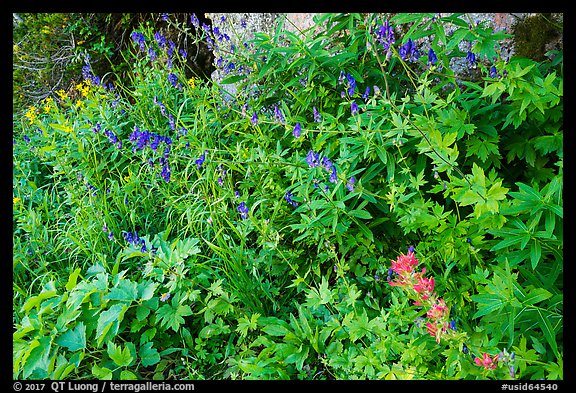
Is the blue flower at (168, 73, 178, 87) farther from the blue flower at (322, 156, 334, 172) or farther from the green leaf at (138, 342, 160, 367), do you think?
the green leaf at (138, 342, 160, 367)

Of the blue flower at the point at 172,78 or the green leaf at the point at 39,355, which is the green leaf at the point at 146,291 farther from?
the blue flower at the point at 172,78

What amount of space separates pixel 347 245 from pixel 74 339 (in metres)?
1.39

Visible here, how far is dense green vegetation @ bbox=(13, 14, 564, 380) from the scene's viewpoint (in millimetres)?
1911

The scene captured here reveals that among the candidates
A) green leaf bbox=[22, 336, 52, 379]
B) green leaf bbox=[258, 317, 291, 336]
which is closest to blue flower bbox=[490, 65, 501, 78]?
green leaf bbox=[258, 317, 291, 336]

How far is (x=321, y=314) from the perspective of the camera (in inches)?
94.5

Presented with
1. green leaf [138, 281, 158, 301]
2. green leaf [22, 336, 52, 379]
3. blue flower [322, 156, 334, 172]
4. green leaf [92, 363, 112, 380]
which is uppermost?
blue flower [322, 156, 334, 172]

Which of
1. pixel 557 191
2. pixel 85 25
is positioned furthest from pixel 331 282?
pixel 85 25

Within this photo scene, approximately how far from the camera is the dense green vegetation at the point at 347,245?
191cm

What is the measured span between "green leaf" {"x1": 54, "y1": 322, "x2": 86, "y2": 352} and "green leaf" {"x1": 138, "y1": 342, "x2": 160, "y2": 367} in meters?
0.26

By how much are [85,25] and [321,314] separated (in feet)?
15.7

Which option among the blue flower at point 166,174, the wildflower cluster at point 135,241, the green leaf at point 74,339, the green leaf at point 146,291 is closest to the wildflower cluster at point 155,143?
the blue flower at point 166,174

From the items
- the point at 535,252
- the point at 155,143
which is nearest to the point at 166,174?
the point at 155,143

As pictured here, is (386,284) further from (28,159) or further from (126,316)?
(28,159)

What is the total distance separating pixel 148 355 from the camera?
226 centimetres
